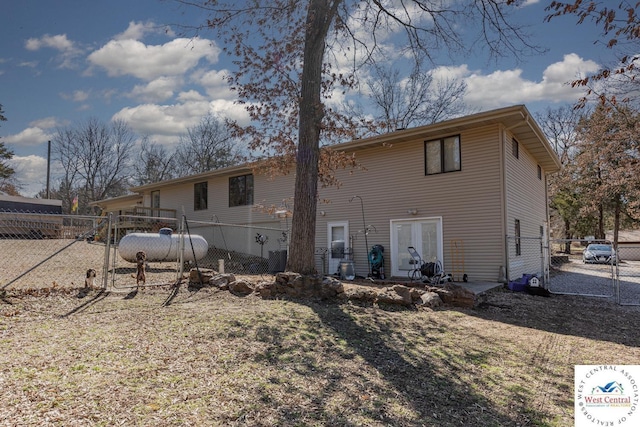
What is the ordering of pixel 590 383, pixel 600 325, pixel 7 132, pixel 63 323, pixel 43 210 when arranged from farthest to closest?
pixel 7 132
pixel 43 210
pixel 600 325
pixel 63 323
pixel 590 383

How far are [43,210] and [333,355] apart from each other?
23.7 m

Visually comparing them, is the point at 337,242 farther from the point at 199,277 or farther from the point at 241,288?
the point at 241,288

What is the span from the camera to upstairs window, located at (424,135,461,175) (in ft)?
36.7

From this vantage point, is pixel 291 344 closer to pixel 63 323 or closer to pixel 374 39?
pixel 63 323

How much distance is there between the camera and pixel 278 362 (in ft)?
12.5

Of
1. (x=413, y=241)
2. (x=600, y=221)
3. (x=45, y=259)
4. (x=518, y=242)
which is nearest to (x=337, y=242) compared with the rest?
(x=413, y=241)

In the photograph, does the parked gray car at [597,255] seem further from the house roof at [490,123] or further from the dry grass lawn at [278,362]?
the dry grass lawn at [278,362]

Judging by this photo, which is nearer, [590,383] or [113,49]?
[590,383]

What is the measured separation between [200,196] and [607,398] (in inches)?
695

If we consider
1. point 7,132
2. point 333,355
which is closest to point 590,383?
point 333,355

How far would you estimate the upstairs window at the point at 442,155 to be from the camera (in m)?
11.2

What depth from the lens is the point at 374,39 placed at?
33.3 feet

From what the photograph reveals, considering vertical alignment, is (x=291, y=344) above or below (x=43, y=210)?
below

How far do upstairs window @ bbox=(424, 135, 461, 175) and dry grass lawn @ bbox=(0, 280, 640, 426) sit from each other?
225 inches
